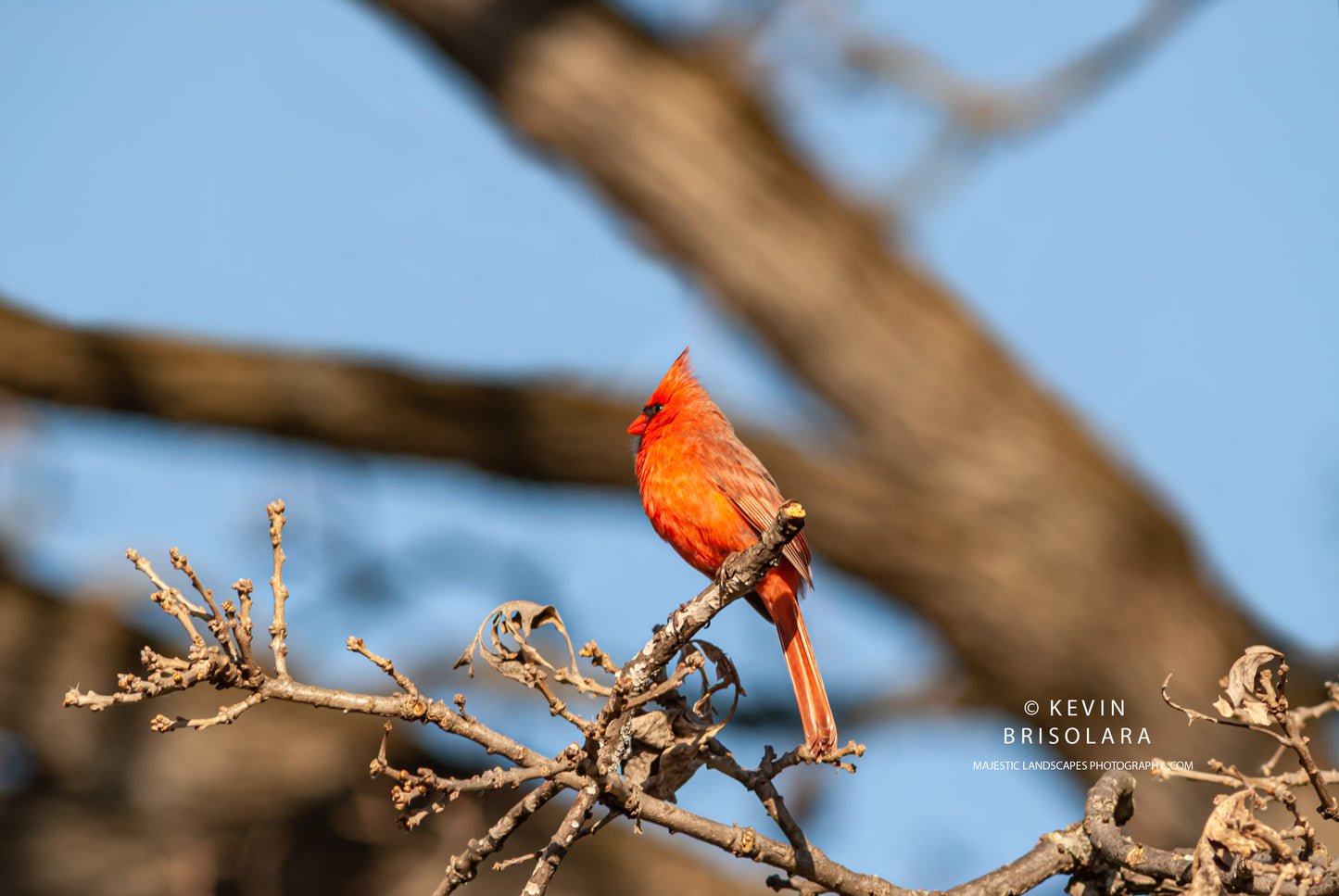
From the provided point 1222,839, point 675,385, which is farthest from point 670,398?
point 1222,839

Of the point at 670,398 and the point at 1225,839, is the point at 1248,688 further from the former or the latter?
the point at 670,398

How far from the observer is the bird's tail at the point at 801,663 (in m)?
2.81

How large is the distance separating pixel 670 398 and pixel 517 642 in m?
1.79

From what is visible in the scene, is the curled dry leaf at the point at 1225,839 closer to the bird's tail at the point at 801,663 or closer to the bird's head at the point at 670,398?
the bird's tail at the point at 801,663

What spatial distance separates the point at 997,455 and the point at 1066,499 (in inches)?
17.2

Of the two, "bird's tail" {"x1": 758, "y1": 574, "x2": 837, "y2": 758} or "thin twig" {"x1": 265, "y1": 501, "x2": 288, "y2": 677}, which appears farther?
"bird's tail" {"x1": 758, "y1": 574, "x2": 837, "y2": 758}

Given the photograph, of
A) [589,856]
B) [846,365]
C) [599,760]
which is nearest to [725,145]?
[846,365]

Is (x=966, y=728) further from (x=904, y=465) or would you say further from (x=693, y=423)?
(x=693, y=423)

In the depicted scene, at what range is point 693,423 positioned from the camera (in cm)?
379

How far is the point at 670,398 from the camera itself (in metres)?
3.99

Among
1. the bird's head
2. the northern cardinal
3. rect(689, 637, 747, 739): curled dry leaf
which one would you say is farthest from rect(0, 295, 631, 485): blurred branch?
rect(689, 637, 747, 739): curled dry leaf

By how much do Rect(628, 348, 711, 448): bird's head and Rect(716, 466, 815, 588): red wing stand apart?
1.28 feet

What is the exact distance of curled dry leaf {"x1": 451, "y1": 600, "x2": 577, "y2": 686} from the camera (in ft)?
7.45

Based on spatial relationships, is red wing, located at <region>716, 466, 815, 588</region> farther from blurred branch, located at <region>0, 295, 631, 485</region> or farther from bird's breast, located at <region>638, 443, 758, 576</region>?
blurred branch, located at <region>0, 295, 631, 485</region>
